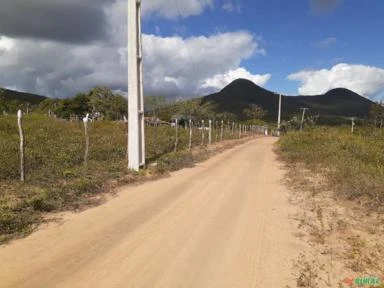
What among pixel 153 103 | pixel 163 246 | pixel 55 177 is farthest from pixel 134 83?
pixel 153 103

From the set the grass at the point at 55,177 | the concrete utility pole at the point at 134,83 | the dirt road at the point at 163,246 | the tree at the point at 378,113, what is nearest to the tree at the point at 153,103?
the tree at the point at 378,113

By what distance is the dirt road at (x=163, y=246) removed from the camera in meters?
5.08

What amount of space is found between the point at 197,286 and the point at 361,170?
9.74 meters

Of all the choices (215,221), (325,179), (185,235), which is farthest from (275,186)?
(185,235)

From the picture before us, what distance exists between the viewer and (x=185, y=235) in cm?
687

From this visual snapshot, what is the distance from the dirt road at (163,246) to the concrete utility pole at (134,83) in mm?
4377

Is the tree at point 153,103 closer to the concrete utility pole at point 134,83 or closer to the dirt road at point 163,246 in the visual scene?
the concrete utility pole at point 134,83

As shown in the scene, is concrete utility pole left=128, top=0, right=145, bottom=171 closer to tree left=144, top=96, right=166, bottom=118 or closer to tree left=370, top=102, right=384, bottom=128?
tree left=144, top=96, right=166, bottom=118

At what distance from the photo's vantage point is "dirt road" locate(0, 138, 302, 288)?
5.08 meters

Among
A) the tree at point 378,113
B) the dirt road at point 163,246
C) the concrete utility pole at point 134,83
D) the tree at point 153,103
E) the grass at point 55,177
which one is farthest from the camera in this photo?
the tree at point 153,103

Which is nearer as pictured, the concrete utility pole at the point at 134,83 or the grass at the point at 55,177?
the grass at the point at 55,177

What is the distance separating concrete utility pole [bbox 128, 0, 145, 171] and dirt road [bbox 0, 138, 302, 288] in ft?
14.4

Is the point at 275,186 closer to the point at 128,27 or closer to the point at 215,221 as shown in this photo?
the point at 215,221

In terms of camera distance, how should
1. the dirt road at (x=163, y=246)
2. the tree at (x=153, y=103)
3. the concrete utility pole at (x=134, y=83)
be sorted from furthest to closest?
the tree at (x=153, y=103), the concrete utility pole at (x=134, y=83), the dirt road at (x=163, y=246)
